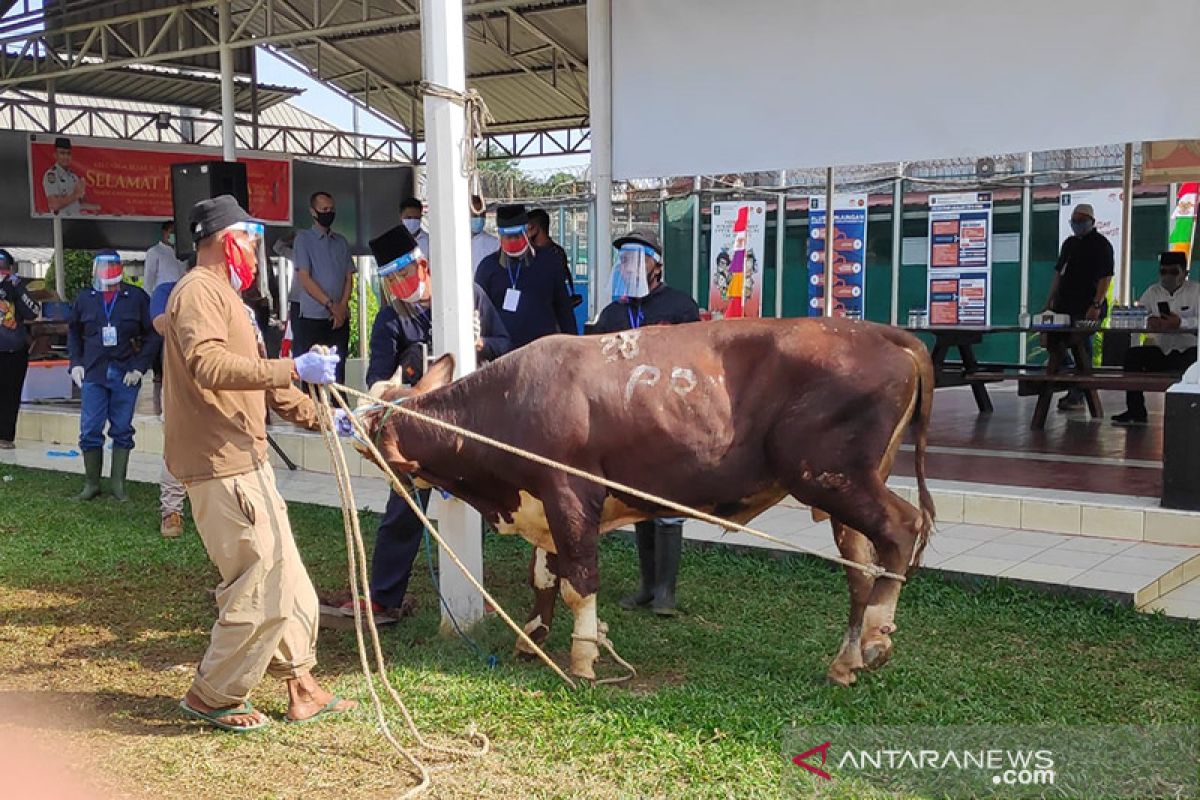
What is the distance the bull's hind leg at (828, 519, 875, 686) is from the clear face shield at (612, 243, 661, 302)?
5.48 ft

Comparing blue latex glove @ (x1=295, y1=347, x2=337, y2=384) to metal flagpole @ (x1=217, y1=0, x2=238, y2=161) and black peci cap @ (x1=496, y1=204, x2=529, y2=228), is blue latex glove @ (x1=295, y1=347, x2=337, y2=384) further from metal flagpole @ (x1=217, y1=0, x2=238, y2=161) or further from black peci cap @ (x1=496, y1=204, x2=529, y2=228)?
metal flagpole @ (x1=217, y1=0, x2=238, y2=161)

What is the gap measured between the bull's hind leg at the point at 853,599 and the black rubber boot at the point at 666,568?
3.48 ft

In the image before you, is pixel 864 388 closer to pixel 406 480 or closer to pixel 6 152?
pixel 406 480

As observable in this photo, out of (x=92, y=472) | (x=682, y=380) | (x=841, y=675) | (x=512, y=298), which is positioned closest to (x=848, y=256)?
(x=512, y=298)

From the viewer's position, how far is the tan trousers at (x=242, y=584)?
4156mm

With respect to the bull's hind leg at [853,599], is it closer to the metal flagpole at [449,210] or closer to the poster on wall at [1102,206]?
the metal flagpole at [449,210]

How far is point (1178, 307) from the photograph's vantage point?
1087cm

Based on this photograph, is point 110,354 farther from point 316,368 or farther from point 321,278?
point 316,368

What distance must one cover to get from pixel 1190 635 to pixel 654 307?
2831mm

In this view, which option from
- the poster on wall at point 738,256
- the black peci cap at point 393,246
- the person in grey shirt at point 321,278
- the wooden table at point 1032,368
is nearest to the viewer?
the black peci cap at point 393,246

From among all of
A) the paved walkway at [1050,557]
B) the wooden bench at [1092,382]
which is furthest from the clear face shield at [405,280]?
the wooden bench at [1092,382]

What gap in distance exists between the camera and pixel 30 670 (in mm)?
5070

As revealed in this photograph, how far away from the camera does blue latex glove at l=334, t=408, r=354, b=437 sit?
4.48 meters

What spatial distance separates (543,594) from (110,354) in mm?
5002
